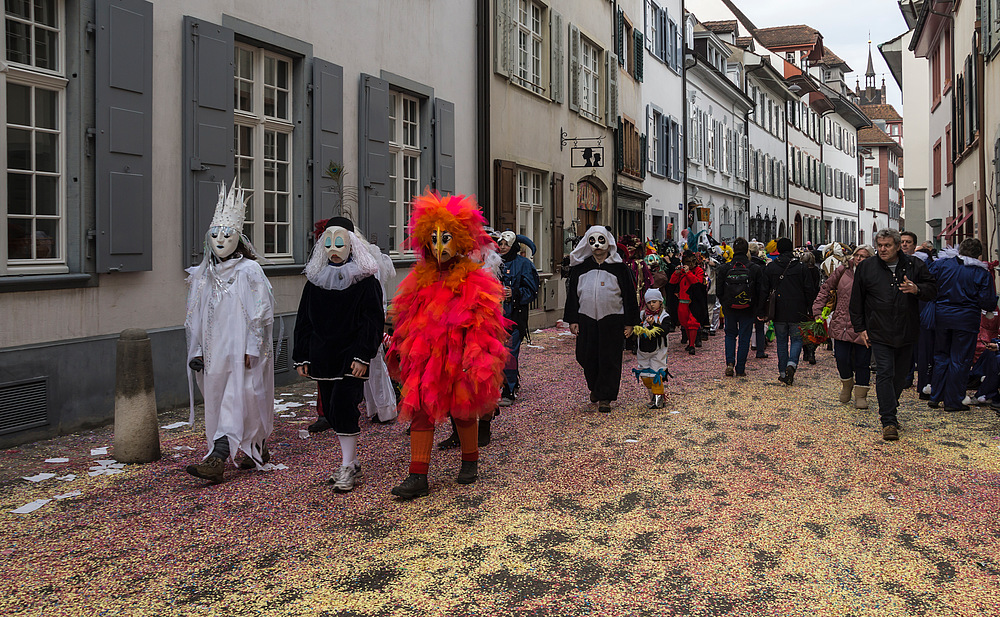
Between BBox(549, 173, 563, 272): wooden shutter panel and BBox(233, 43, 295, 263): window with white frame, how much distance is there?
29.1ft

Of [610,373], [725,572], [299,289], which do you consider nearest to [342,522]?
[725,572]

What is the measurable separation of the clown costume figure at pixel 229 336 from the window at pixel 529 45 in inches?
462

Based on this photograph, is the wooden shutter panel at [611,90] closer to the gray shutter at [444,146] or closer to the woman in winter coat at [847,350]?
the gray shutter at [444,146]

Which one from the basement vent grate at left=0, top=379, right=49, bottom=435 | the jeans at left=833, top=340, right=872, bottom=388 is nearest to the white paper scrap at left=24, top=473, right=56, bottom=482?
the basement vent grate at left=0, top=379, right=49, bottom=435

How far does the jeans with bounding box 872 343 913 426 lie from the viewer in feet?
25.0

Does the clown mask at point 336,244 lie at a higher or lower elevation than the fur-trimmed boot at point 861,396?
higher

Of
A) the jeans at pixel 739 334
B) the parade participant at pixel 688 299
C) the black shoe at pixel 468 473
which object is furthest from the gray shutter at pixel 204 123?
the parade participant at pixel 688 299

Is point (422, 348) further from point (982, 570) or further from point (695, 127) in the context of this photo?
point (695, 127)

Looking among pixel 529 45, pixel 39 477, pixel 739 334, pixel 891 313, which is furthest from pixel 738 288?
pixel 529 45

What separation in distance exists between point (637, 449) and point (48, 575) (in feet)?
14.0

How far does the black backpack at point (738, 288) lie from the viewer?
1127 centimetres

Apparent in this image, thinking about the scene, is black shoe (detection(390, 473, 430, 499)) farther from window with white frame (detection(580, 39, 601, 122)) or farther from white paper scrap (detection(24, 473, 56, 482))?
window with white frame (detection(580, 39, 601, 122))

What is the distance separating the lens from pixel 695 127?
31.2 metres

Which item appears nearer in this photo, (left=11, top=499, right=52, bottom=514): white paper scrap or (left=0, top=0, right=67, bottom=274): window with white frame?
(left=11, top=499, right=52, bottom=514): white paper scrap
